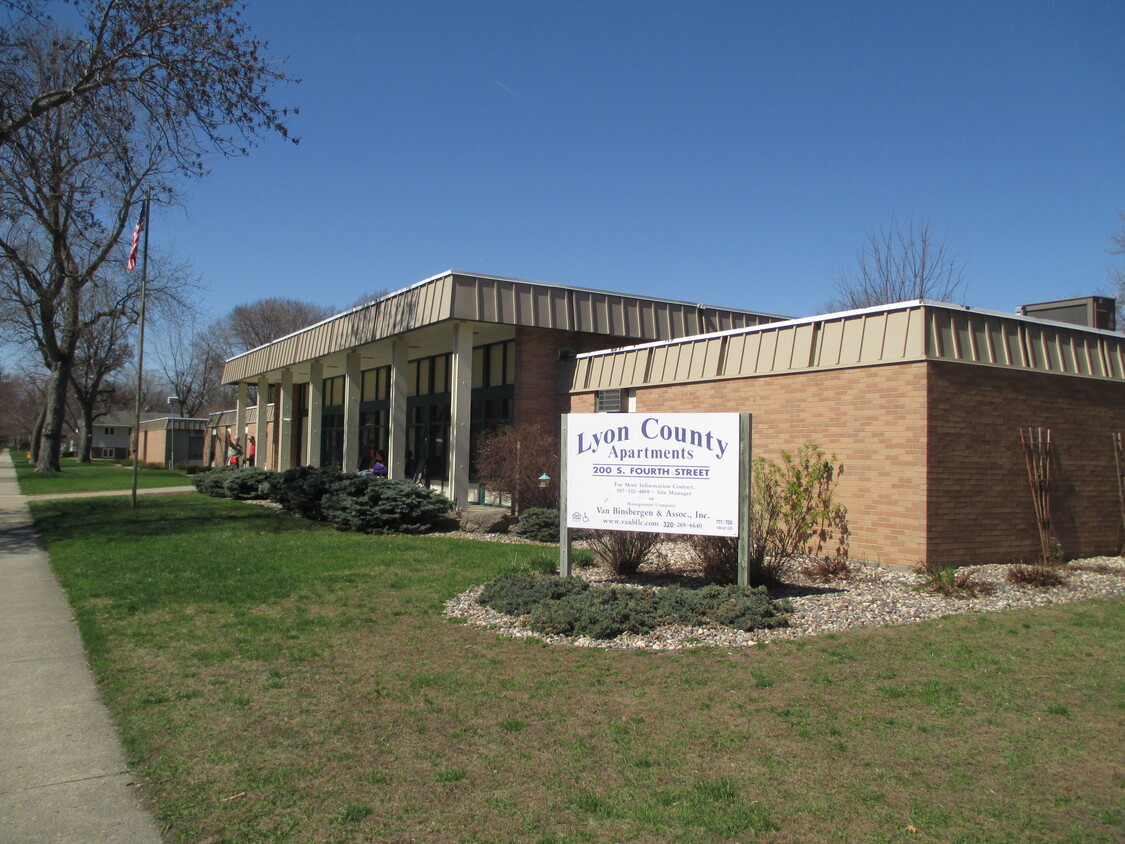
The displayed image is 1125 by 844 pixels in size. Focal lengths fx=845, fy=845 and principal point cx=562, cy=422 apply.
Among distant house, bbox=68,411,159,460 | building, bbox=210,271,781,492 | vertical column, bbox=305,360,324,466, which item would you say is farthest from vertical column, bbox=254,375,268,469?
distant house, bbox=68,411,159,460

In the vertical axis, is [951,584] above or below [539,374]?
below

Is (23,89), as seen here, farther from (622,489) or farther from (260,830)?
(260,830)

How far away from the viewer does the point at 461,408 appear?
57.7ft

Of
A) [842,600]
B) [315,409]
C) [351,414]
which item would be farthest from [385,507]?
[315,409]

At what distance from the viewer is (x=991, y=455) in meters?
11.3

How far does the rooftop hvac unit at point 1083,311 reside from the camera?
14.6 m

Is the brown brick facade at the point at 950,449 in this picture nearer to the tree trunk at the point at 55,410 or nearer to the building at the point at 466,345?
the building at the point at 466,345

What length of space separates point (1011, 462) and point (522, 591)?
730 cm

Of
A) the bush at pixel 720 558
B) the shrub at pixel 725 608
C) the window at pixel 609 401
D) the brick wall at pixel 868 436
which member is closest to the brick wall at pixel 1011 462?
the brick wall at pixel 868 436

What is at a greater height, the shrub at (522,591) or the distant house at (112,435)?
the distant house at (112,435)

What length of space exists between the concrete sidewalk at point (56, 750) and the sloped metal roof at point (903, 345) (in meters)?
9.66

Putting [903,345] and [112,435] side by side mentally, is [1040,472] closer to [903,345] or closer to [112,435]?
[903,345]

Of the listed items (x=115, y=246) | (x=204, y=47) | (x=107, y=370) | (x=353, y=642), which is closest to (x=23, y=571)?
(x=353, y=642)

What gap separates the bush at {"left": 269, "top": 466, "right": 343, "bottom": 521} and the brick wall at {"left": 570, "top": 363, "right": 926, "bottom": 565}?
8.94 meters
